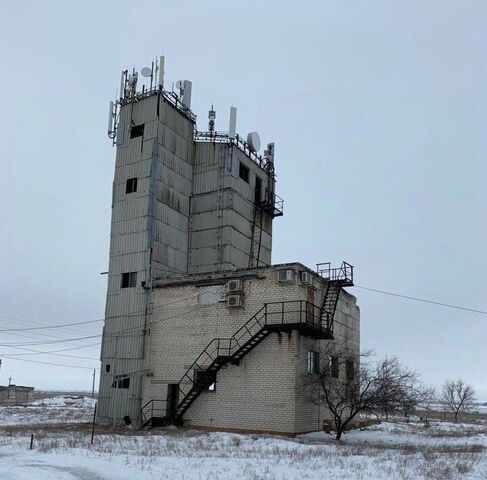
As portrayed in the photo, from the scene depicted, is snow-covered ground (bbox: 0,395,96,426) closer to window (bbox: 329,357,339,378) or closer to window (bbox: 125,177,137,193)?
window (bbox: 125,177,137,193)

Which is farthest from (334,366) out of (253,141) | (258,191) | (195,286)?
(253,141)

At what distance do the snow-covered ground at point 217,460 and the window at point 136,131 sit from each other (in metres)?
19.1

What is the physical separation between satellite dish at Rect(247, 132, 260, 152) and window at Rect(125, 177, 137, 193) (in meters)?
9.23

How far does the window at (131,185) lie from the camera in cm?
3550

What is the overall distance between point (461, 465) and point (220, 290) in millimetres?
16734

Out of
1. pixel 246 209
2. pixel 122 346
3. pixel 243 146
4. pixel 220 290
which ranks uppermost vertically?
pixel 243 146

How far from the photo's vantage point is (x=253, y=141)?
1612 inches

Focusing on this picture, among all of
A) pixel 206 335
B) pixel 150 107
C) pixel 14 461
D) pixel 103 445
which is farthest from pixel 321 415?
pixel 150 107

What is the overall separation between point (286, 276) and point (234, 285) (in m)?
2.97

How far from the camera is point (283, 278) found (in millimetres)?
29141

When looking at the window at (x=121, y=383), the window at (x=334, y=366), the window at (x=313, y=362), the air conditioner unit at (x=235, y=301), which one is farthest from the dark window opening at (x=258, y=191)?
the window at (x=121, y=383)

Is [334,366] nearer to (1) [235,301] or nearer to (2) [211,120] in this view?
(1) [235,301]

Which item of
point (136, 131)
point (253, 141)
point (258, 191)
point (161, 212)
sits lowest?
point (161, 212)

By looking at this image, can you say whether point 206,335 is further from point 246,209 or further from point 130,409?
point 246,209
